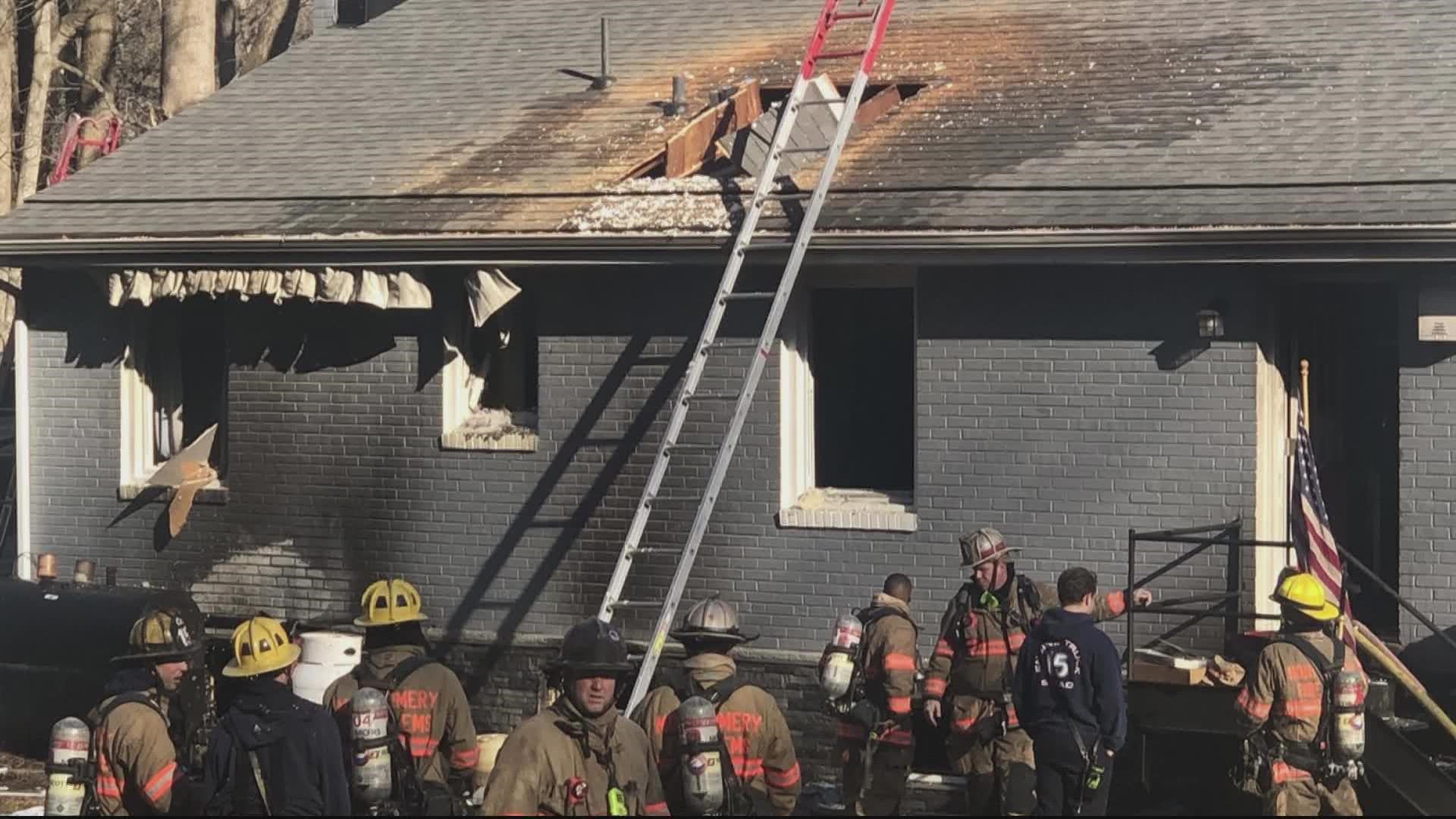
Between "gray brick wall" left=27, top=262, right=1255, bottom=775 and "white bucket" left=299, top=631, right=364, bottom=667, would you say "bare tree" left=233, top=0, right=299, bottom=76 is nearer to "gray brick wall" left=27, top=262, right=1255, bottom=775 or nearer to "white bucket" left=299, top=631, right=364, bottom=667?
"gray brick wall" left=27, top=262, right=1255, bottom=775

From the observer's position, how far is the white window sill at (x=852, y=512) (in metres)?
12.4

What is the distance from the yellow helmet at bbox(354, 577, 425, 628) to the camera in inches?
359

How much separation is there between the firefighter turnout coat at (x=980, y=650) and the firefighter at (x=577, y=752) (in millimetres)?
3935

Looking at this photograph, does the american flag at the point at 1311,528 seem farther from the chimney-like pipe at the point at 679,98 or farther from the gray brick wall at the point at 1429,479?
the chimney-like pipe at the point at 679,98

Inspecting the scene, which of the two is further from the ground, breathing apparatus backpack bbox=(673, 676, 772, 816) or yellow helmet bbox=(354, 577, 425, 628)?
yellow helmet bbox=(354, 577, 425, 628)

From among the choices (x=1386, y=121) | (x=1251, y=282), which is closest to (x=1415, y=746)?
(x=1251, y=282)

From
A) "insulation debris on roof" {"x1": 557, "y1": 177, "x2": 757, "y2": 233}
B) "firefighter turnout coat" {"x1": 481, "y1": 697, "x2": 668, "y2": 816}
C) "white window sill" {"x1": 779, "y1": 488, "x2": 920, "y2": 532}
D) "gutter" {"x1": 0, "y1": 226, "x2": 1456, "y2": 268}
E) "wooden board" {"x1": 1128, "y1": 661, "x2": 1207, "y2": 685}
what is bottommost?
"wooden board" {"x1": 1128, "y1": 661, "x2": 1207, "y2": 685}

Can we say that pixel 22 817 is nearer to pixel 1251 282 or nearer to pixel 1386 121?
pixel 1251 282

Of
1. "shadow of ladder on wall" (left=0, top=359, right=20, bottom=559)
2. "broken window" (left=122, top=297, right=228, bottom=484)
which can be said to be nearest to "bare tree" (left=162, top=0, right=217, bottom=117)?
"shadow of ladder on wall" (left=0, top=359, right=20, bottom=559)

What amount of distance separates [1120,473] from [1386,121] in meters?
2.65

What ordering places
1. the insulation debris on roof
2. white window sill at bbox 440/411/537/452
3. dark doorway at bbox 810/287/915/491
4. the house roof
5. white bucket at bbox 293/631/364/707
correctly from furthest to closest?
white window sill at bbox 440/411/537/452 < dark doorway at bbox 810/287/915/491 < the insulation debris on roof < the house roof < white bucket at bbox 293/631/364/707

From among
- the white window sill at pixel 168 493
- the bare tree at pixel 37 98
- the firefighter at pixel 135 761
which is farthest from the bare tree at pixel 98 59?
the firefighter at pixel 135 761

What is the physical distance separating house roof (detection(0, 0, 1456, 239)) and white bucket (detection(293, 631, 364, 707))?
322 centimetres

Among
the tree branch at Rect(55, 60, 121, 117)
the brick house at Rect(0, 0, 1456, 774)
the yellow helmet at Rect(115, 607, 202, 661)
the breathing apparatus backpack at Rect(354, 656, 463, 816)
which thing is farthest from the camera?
the tree branch at Rect(55, 60, 121, 117)
